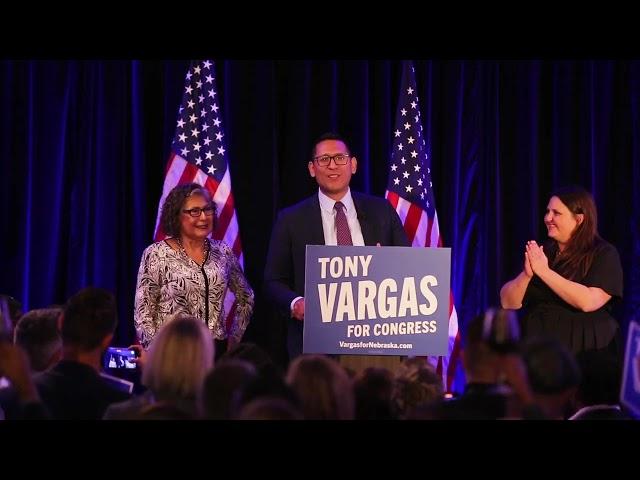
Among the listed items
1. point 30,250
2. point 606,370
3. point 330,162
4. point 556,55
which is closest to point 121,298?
point 30,250

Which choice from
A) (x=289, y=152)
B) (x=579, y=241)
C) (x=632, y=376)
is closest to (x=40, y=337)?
(x=632, y=376)

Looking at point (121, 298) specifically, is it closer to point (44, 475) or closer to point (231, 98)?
point (231, 98)

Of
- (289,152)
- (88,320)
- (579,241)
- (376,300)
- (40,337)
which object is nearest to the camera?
(88,320)

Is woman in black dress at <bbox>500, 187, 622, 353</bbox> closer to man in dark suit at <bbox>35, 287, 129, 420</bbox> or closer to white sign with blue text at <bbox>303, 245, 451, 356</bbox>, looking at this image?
white sign with blue text at <bbox>303, 245, 451, 356</bbox>

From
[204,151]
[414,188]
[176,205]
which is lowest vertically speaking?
[176,205]

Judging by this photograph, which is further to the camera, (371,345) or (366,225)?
(366,225)

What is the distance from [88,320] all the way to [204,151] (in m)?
2.69

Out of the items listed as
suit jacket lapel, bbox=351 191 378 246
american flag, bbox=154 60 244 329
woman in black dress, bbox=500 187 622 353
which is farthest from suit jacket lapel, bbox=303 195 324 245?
woman in black dress, bbox=500 187 622 353

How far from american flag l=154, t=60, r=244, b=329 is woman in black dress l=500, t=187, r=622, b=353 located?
1.85m

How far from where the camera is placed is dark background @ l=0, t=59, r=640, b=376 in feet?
20.6

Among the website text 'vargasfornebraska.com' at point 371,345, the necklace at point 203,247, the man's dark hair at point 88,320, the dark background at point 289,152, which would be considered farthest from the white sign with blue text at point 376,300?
the dark background at point 289,152

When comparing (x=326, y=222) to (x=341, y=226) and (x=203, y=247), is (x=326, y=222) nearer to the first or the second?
(x=341, y=226)

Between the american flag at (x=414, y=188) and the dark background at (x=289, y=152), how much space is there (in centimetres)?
24

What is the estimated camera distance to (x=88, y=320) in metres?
3.51
